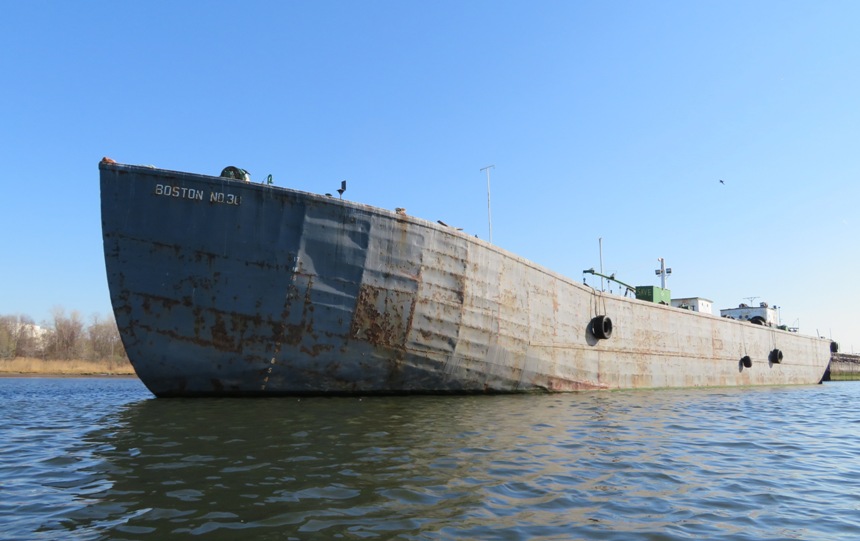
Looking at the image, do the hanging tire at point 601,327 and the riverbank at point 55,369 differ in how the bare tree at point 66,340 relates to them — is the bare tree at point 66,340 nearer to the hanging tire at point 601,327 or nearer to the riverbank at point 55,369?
the riverbank at point 55,369

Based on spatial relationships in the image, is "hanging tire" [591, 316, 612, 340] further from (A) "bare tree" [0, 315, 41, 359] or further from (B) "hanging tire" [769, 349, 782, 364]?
(A) "bare tree" [0, 315, 41, 359]

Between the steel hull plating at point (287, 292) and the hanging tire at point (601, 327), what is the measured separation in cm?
551

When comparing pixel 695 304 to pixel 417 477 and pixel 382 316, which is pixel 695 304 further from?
pixel 417 477

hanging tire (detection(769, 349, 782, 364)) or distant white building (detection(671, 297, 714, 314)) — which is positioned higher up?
distant white building (detection(671, 297, 714, 314))

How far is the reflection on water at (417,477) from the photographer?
A: 4230 millimetres

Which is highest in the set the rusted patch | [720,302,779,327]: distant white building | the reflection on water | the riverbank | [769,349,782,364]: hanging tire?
[720,302,779,327]: distant white building

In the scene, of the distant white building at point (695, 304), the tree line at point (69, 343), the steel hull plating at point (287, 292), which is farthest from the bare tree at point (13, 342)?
the distant white building at point (695, 304)

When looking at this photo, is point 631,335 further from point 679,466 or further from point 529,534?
point 529,534

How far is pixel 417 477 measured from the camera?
18.4 feet

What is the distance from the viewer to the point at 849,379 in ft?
188

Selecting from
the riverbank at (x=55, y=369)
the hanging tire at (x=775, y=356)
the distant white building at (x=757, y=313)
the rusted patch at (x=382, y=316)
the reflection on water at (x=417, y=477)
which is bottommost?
the riverbank at (x=55, y=369)

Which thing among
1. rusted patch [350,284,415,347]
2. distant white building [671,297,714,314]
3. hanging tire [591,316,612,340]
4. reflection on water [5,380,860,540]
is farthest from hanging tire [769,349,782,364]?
rusted patch [350,284,415,347]

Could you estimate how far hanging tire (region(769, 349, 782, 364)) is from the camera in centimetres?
3186

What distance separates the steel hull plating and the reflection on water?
193 cm
